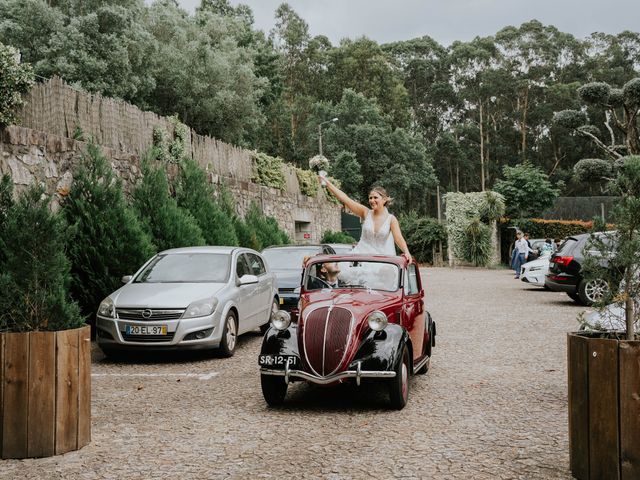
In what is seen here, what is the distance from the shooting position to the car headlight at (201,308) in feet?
30.7

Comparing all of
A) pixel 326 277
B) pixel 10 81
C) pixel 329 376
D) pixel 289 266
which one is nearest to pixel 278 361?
pixel 329 376

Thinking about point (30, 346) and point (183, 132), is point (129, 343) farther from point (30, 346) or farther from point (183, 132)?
point (183, 132)

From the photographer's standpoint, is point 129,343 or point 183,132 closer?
point 129,343

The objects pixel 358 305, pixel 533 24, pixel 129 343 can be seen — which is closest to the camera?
pixel 358 305

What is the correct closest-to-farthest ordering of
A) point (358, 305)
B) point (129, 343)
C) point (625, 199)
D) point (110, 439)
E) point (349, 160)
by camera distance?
point (625, 199), point (110, 439), point (358, 305), point (129, 343), point (349, 160)

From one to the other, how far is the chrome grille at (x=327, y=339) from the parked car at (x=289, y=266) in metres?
6.67

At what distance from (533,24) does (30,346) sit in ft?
222

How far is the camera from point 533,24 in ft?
216

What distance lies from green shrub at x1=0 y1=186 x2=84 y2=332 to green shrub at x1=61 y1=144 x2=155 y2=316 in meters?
6.18

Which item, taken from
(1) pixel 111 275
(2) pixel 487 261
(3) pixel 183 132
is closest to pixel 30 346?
(1) pixel 111 275

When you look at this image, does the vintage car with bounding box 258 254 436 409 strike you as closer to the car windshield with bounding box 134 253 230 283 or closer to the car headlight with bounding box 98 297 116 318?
the car headlight with bounding box 98 297 116 318

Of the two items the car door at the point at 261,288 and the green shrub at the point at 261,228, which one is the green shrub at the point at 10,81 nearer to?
the car door at the point at 261,288

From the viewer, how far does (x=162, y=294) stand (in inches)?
378

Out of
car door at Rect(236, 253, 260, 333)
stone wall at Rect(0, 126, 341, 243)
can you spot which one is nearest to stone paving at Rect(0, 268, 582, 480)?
car door at Rect(236, 253, 260, 333)
